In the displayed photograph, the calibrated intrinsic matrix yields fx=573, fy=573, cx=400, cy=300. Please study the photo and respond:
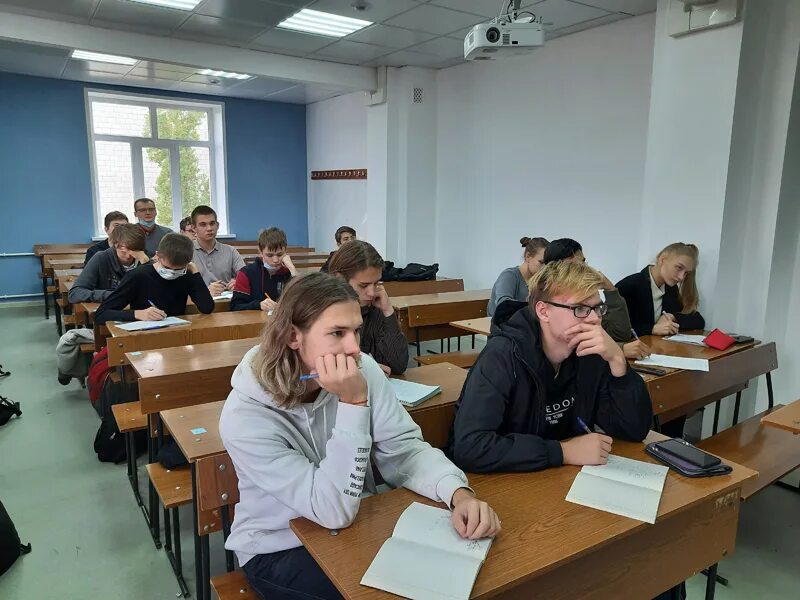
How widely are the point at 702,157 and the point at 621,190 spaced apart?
1302 millimetres

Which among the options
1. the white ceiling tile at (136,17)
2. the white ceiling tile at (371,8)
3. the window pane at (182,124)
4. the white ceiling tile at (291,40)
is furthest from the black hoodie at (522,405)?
the window pane at (182,124)

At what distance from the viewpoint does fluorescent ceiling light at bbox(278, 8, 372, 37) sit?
4555mm

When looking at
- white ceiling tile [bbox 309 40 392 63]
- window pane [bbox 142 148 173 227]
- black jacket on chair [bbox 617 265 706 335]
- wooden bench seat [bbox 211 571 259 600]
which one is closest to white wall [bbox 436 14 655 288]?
white ceiling tile [bbox 309 40 392 63]

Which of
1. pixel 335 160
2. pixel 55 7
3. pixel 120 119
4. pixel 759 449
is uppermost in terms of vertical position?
pixel 55 7

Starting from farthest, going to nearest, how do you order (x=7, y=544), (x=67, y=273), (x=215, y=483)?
(x=67, y=273)
(x=7, y=544)
(x=215, y=483)

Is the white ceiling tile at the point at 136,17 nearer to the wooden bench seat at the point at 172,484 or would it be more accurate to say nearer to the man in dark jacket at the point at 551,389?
the wooden bench seat at the point at 172,484

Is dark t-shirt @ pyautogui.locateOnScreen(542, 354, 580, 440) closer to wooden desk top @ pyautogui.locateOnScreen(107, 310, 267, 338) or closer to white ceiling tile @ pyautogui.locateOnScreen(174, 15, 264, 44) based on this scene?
wooden desk top @ pyautogui.locateOnScreen(107, 310, 267, 338)

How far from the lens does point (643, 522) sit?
1165 mm

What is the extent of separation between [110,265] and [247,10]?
2192 millimetres

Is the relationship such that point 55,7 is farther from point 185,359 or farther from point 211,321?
point 185,359

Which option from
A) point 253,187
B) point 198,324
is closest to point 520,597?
point 198,324

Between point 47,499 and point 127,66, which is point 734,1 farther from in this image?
point 127,66

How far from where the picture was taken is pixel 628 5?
4129 millimetres

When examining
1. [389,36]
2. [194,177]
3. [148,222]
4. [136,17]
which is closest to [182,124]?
[194,177]
